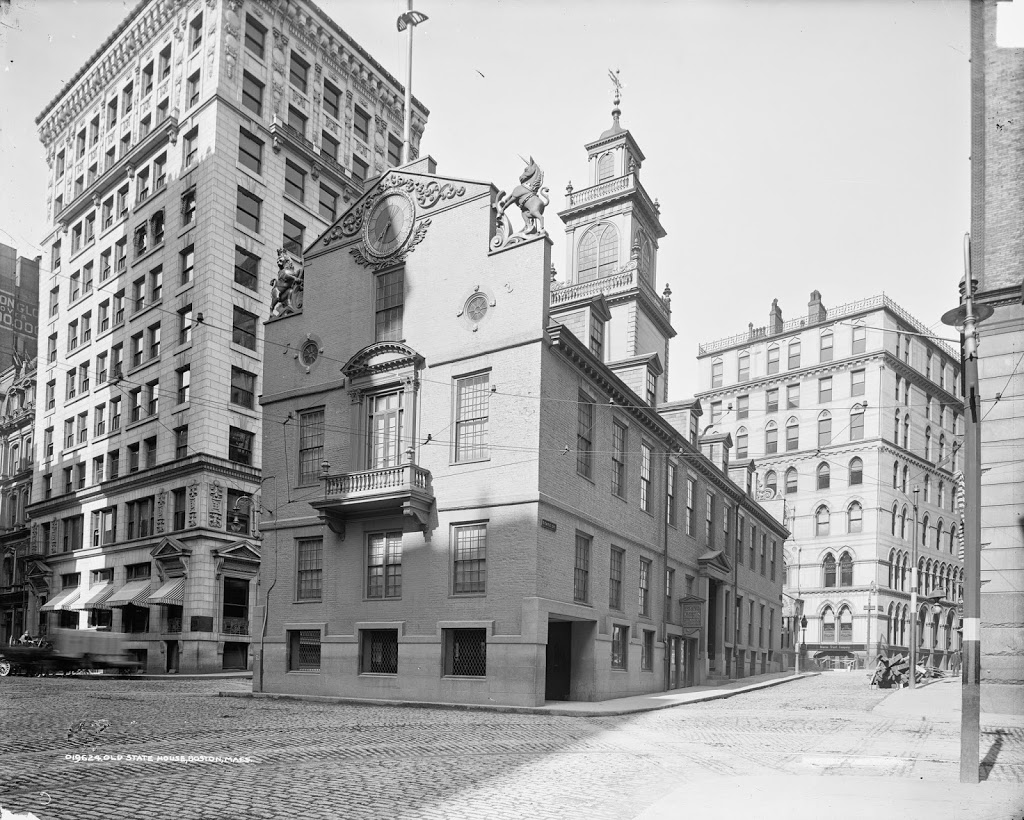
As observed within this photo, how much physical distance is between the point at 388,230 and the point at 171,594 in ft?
87.4

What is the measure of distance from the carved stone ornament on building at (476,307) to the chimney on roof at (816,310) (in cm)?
5632

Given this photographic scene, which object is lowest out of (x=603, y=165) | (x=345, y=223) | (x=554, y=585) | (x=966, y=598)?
(x=554, y=585)

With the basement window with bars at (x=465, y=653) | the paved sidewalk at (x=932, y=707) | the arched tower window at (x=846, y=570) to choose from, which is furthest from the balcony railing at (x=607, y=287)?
the arched tower window at (x=846, y=570)

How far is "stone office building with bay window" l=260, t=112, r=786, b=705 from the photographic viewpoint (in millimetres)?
26516

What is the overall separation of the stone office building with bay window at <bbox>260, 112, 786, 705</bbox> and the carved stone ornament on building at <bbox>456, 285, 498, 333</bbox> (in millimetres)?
67

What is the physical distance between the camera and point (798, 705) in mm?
28672

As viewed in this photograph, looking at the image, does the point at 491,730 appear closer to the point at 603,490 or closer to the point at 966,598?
Result: the point at 966,598

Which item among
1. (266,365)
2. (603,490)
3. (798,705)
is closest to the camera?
(798,705)

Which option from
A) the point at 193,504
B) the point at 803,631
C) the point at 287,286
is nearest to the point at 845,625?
the point at 803,631

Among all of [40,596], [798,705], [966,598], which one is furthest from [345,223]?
[40,596]

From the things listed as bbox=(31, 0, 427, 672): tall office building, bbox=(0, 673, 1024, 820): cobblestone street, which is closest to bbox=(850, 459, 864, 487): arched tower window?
Result: bbox=(31, 0, 427, 672): tall office building

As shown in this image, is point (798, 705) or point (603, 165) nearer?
point (798, 705)

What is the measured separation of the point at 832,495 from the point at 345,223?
58671mm

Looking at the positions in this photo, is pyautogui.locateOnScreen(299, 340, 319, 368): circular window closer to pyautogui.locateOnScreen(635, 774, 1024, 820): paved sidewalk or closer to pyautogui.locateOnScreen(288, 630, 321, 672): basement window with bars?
pyautogui.locateOnScreen(288, 630, 321, 672): basement window with bars
